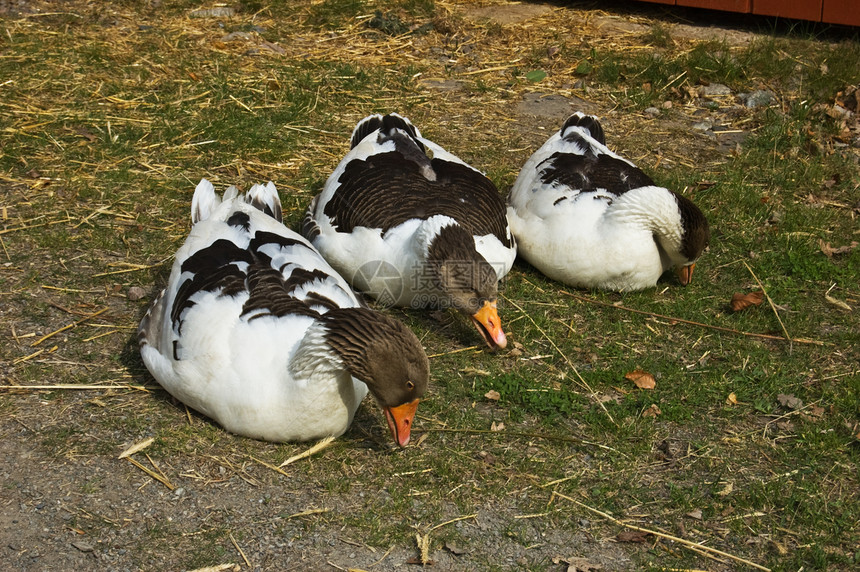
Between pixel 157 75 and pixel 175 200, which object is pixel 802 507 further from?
pixel 157 75

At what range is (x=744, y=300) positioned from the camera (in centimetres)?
681

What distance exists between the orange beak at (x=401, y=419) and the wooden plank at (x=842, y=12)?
26.7 ft

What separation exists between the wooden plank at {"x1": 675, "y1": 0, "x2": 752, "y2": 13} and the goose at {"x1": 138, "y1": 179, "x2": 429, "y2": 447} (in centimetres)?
757

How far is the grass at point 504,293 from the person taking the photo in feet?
16.2

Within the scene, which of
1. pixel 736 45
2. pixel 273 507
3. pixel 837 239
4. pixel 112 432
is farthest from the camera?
pixel 736 45

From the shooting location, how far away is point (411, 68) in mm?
10516

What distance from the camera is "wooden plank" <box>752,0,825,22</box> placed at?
10.7 meters

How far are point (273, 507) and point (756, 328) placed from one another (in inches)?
145

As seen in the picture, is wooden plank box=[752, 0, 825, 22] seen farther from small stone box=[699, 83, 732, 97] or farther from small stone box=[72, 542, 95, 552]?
small stone box=[72, 542, 95, 552]

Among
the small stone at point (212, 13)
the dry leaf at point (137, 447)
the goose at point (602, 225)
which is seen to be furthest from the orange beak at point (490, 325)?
the small stone at point (212, 13)

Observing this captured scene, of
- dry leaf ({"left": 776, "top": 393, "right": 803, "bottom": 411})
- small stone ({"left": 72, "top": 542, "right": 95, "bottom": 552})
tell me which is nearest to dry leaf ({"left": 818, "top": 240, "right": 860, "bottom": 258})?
dry leaf ({"left": 776, "top": 393, "right": 803, "bottom": 411})

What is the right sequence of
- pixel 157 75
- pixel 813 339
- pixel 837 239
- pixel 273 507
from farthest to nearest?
pixel 157 75
pixel 837 239
pixel 813 339
pixel 273 507

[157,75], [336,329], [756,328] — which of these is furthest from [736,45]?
[336,329]

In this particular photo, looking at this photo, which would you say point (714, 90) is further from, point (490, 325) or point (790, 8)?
point (490, 325)
